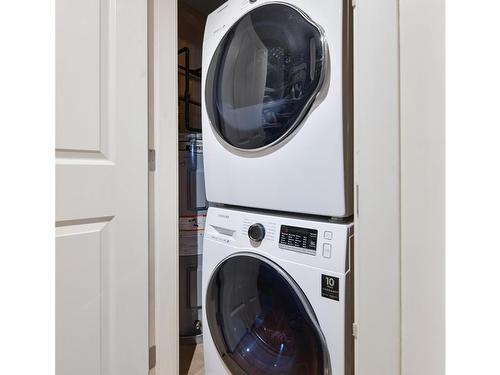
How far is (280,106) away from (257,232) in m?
0.47

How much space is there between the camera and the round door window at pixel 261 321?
824 mm

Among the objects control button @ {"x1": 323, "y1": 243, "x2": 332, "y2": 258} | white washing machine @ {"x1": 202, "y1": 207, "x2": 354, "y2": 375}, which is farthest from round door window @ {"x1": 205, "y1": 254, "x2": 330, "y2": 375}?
control button @ {"x1": 323, "y1": 243, "x2": 332, "y2": 258}

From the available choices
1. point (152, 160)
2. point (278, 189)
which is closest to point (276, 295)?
point (278, 189)

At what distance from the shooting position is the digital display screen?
32.4 inches

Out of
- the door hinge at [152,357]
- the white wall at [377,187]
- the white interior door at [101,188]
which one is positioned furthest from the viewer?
the door hinge at [152,357]

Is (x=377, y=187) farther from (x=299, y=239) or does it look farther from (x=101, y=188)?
(x=101, y=188)

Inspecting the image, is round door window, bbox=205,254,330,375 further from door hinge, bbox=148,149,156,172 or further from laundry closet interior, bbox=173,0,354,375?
door hinge, bbox=148,149,156,172

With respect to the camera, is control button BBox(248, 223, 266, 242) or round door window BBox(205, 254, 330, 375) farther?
control button BBox(248, 223, 266, 242)

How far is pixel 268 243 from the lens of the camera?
92 centimetres

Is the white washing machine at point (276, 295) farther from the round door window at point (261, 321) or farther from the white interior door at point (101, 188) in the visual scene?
the white interior door at point (101, 188)

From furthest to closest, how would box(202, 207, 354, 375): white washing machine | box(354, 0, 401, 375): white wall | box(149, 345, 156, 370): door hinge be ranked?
box(149, 345, 156, 370): door hinge < box(202, 207, 354, 375): white washing machine < box(354, 0, 401, 375): white wall

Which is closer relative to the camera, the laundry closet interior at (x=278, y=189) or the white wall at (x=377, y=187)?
the white wall at (x=377, y=187)

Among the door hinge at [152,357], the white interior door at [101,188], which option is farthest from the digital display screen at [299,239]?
the door hinge at [152,357]

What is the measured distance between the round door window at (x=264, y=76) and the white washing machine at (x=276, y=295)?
343 mm
